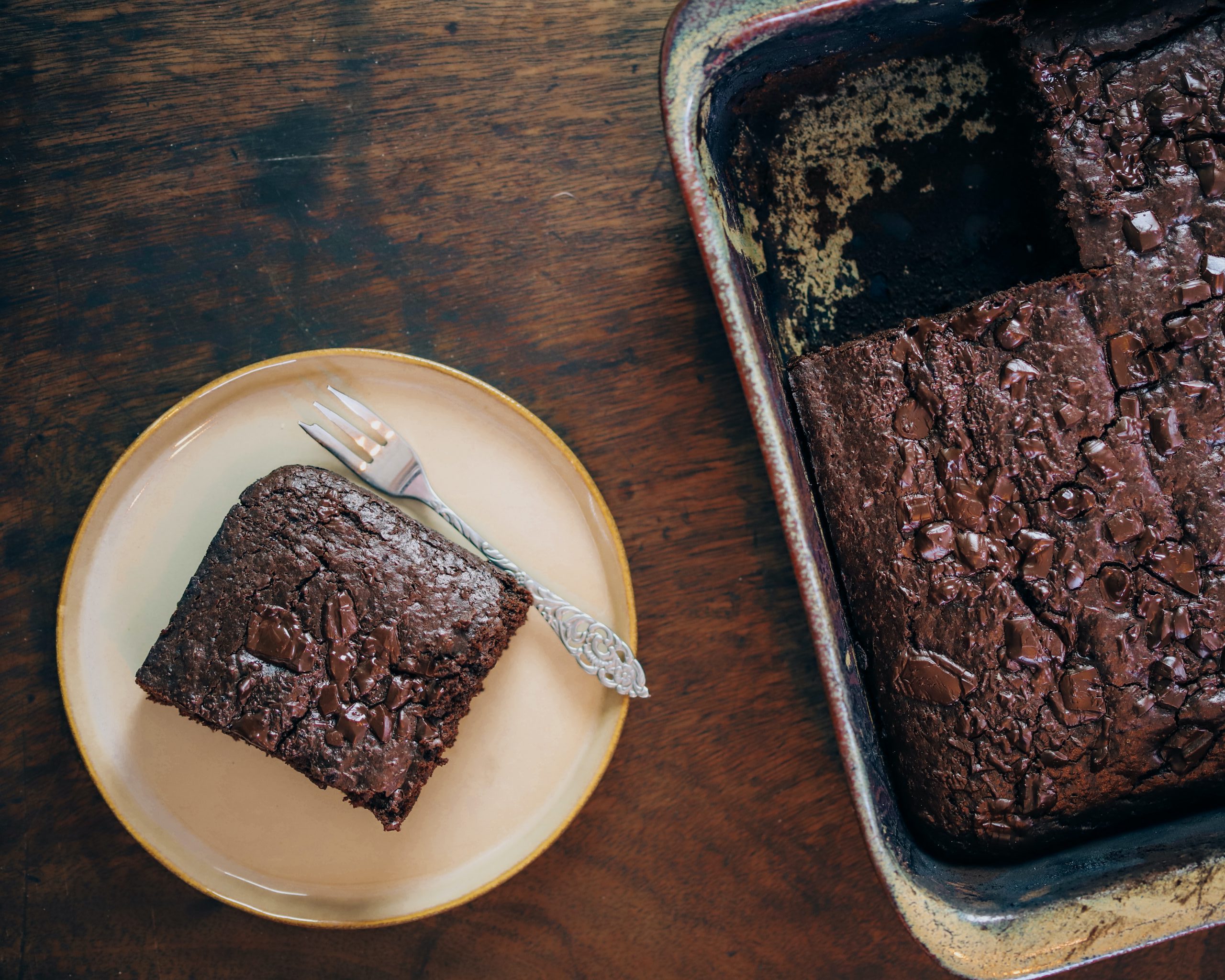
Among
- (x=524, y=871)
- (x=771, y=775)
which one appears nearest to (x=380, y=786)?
(x=524, y=871)

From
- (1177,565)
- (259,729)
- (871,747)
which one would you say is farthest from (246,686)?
(1177,565)

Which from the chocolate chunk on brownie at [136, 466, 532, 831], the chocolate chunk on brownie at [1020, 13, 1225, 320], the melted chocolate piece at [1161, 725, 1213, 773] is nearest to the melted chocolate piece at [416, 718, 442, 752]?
the chocolate chunk on brownie at [136, 466, 532, 831]

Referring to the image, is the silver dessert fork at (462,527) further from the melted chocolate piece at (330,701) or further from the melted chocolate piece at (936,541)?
the melted chocolate piece at (936,541)

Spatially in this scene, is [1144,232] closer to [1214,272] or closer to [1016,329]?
[1214,272]

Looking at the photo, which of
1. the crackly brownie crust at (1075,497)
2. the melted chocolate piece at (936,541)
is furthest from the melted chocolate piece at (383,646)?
the melted chocolate piece at (936,541)

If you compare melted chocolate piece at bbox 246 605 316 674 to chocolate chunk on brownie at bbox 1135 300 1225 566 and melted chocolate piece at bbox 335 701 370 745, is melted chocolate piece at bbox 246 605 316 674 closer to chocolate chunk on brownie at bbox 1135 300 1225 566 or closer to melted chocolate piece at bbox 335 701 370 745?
melted chocolate piece at bbox 335 701 370 745

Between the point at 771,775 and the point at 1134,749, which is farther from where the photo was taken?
the point at 771,775

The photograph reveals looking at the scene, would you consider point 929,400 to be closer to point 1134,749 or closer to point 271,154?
point 1134,749
